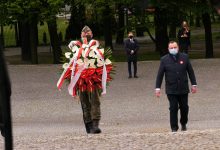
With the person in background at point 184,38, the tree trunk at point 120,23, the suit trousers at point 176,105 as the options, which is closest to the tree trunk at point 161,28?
the person in background at point 184,38

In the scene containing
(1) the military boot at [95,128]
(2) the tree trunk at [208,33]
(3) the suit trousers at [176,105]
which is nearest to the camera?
(1) the military boot at [95,128]

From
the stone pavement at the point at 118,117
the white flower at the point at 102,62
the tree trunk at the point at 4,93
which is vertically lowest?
the stone pavement at the point at 118,117

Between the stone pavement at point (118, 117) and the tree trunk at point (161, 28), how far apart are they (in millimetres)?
6670

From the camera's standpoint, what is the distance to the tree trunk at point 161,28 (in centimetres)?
3381

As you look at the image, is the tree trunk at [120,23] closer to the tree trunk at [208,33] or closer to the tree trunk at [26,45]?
the tree trunk at [208,33]

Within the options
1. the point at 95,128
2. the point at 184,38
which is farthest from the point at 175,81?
the point at 184,38

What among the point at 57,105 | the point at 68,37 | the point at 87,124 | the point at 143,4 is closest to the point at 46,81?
the point at 57,105

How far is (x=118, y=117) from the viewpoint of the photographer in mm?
17609

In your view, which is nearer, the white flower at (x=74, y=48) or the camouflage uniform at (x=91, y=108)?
the camouflage uniform at (x=91, y=108)

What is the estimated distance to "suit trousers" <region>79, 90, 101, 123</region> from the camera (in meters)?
12.6

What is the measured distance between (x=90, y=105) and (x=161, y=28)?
22.7 m

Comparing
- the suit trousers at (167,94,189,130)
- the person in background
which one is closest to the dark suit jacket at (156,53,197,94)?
the suit trousers at (167,94,189,130)

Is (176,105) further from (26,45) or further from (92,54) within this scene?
(26,45)

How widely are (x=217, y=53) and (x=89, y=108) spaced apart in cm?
2746
